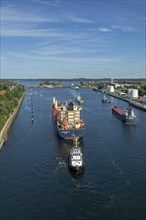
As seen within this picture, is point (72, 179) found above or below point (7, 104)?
below

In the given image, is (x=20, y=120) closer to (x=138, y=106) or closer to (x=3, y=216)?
(x=138, y=106)

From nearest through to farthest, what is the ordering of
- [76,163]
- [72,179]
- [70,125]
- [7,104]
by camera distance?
[72,179] → [76,163] → [70,125] → [7,104]

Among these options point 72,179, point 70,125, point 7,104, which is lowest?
point 72,179

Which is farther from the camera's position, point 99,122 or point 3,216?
point 99,122

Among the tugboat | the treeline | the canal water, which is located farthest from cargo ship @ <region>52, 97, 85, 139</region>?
the tugboat

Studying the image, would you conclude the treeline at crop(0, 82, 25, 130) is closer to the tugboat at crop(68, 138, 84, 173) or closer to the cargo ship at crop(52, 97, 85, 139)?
the cargo ship at crop(52, 97, 85, 139)

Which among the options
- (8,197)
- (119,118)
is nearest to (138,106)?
(119,118)

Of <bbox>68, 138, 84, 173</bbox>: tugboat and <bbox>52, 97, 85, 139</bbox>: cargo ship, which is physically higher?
<bbox>52, 97, 85, 139</bbox>: cargo ship

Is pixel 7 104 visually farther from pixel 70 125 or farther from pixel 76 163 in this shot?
pixel 76 163

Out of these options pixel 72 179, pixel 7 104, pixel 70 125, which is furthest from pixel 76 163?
pixel 7 104
